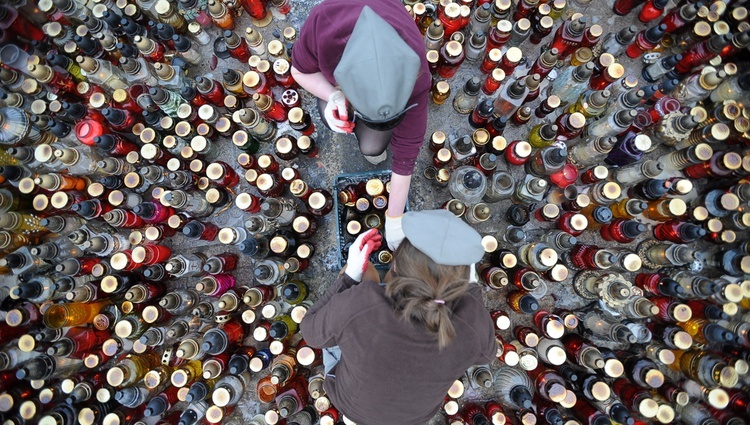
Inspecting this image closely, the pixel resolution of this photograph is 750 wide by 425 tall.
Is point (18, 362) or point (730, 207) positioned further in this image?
point (730, 207)

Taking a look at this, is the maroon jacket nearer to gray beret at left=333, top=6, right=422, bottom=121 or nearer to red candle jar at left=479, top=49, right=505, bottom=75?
gray beret at left=333, top=6, right=422, bottom=121

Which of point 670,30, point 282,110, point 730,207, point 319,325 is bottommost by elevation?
point 319,325

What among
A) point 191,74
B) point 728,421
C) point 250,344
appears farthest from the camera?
point 191,74

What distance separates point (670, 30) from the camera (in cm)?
215

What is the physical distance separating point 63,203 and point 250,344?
112 centimetres

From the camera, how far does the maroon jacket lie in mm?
1166

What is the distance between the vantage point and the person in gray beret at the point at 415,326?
1.03 meters

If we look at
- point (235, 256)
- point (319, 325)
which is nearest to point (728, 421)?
point (319, 325)

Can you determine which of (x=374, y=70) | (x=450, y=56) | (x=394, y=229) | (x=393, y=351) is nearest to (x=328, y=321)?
(x=393, y=351)

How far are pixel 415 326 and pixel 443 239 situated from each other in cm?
26

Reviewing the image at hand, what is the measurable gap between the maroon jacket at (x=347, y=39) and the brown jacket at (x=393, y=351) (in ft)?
1.93

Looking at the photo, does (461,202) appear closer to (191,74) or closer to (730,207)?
(730,207)

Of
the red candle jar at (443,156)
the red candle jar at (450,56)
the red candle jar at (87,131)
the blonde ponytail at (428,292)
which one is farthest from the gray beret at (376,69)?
the red candle jar at (87,131)

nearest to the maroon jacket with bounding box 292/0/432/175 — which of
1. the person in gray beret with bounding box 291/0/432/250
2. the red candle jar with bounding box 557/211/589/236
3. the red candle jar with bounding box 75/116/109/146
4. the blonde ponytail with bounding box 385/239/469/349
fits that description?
the person in gray beret with bounding box 291/0/432/250
